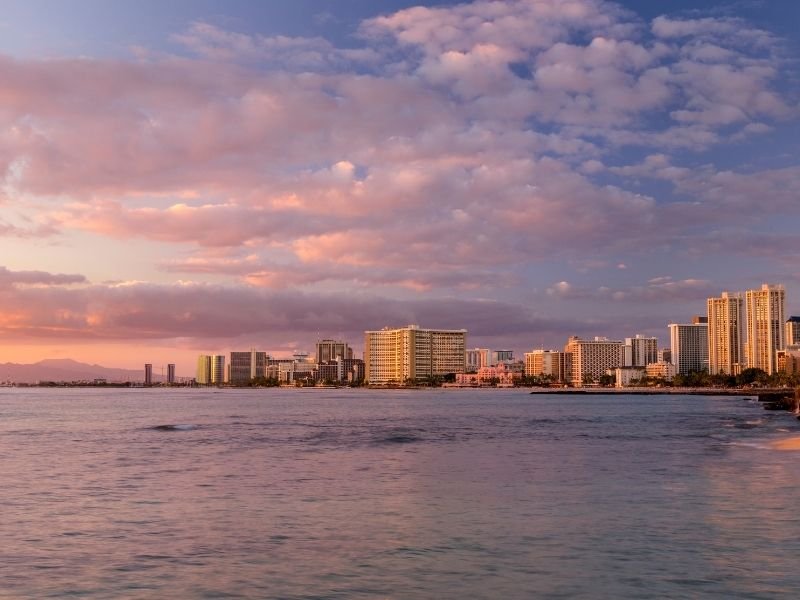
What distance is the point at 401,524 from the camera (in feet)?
88.5

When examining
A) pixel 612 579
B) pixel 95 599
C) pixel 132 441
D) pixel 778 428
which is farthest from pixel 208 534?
pixel 778 428

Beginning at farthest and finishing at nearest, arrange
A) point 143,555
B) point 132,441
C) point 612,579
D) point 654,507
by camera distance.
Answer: point 132,441 → point 654,507 → point 143,555 → point 612,579

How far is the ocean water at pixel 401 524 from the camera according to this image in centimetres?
1962

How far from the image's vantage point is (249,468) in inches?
1743

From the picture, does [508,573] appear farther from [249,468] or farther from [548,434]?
[548,434]

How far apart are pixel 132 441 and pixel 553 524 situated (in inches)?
1797

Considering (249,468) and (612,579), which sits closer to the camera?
(612,579)

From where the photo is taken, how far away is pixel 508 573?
20438 millimetres

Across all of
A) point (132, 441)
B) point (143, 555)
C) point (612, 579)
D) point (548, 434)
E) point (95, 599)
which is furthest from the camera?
point (548, 434)

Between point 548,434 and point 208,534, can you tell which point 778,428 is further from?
point 208,534

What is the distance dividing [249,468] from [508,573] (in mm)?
26166

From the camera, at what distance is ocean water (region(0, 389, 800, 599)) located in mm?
19625

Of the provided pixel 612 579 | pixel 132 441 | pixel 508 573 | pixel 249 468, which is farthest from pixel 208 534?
pixel 132 441

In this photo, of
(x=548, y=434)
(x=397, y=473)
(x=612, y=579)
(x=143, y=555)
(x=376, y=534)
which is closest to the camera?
(x=612, y=579)
